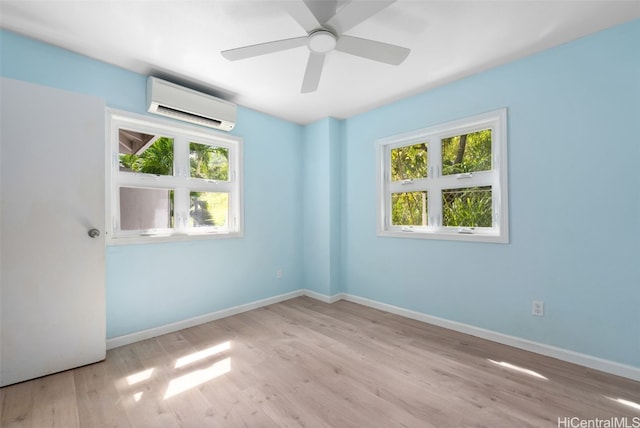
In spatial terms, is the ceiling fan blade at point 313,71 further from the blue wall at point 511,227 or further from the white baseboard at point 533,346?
the white baseboard at point 533,346

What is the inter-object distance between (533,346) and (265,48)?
3166mm

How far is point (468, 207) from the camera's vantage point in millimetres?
2832

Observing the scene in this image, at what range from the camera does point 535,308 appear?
233cm

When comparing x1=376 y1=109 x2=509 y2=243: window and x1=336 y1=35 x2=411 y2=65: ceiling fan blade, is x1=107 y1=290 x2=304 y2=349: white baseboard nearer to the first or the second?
x1=376 y1=109 x2=509 y2=243: window

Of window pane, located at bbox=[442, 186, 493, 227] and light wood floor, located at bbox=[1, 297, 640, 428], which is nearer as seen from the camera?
light wood floor, located at bbox=[1, 297, 640, 428]

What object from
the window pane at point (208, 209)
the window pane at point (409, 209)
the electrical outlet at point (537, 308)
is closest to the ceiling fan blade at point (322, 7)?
the window pane at point (409, 209)

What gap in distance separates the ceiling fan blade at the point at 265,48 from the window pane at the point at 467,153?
1.95m

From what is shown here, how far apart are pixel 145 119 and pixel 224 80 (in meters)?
0.85

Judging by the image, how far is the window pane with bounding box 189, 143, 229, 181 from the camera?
10.3ft

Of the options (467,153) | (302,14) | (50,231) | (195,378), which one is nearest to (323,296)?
(195,378)

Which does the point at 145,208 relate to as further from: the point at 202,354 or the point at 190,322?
the point at 202,354

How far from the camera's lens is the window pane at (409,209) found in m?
3.21

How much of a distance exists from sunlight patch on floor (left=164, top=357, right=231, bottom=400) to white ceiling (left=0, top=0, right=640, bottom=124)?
2563mm

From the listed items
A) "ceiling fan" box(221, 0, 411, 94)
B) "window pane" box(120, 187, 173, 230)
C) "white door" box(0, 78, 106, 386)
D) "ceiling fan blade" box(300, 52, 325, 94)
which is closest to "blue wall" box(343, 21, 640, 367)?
"ceiling fan" box(221, 0, 411, 94)
